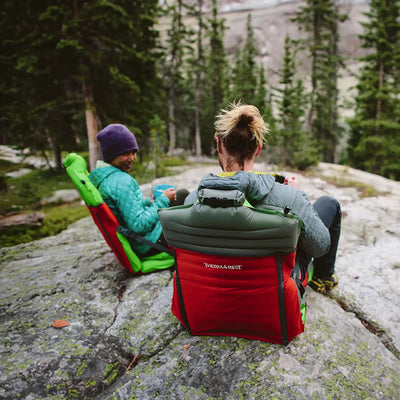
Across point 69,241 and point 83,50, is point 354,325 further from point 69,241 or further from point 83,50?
point 83,50

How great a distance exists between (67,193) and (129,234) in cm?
1078

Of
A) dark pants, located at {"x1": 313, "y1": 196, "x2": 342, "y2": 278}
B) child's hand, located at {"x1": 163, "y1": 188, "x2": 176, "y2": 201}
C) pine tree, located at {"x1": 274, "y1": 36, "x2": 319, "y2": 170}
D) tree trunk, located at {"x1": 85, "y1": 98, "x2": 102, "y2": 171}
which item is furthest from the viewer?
pine tree, located at {"x1": 274, "y1": 36, "x2": 319, "y2": 170}

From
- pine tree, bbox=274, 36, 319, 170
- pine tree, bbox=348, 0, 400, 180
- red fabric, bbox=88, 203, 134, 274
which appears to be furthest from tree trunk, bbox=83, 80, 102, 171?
pine tree, bbox=348, 0, 400, 180

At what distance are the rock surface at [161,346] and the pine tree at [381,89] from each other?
61.7 ft

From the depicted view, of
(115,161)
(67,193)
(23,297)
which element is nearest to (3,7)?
(67,193)

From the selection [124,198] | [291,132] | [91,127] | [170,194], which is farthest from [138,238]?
[291,132]

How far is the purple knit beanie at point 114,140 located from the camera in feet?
8.64

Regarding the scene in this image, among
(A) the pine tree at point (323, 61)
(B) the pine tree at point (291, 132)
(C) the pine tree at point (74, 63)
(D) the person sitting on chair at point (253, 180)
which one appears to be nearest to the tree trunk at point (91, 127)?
(C) the pine tree at point (74, 63)

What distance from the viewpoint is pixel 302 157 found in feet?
46.2

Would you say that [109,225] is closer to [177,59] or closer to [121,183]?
[121,183]

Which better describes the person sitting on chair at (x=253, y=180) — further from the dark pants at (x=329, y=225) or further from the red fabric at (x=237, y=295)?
the dark pants at (x=329, y=225)

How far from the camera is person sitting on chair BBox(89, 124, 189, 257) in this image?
2.65 metres

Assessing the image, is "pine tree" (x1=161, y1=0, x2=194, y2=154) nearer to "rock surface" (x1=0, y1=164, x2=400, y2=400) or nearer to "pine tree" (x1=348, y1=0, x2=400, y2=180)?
"pine tree" (x1=348, y1=0, x2=400, y2=180)

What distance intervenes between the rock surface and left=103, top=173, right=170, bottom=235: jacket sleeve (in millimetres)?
707
